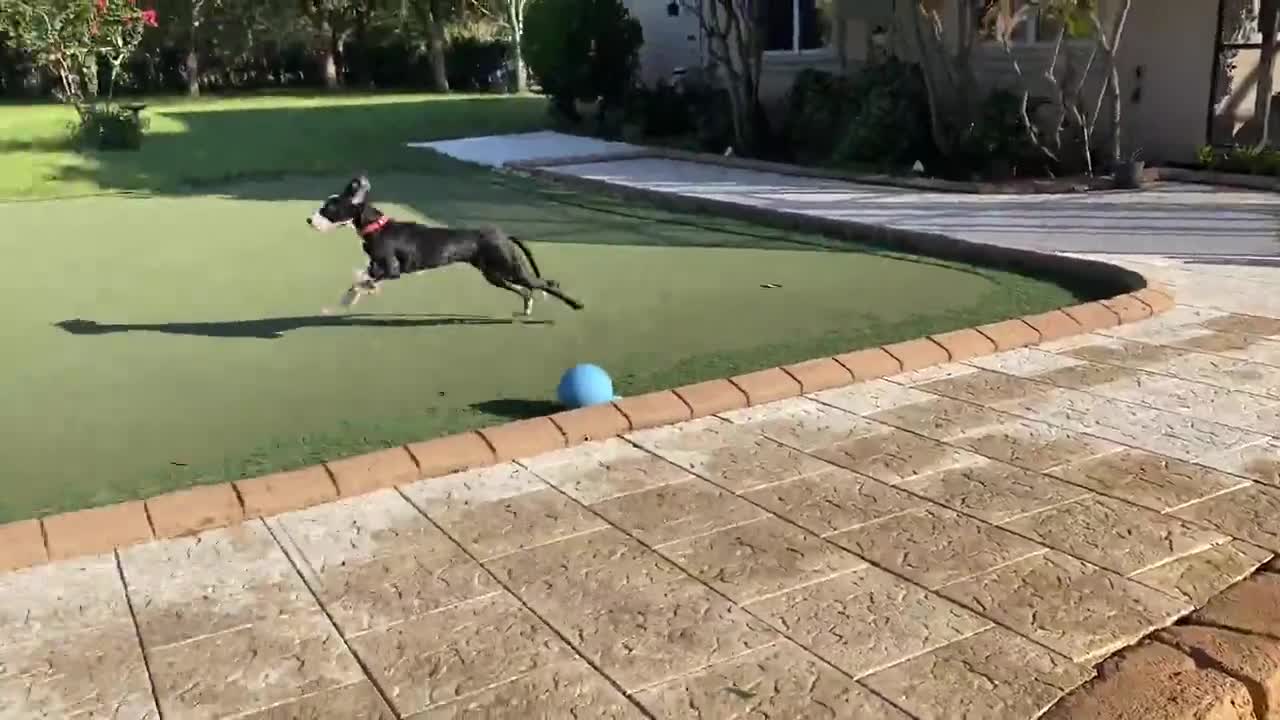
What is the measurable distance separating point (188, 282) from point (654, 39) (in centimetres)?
1397

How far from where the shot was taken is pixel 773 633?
290cm

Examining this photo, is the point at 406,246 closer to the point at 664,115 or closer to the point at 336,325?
the point at 336,325

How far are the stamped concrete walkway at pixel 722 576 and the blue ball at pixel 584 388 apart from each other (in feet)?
1.03

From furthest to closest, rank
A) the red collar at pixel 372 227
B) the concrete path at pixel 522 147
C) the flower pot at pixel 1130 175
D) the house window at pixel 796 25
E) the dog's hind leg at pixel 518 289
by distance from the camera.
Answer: the house window at pixel 796 25, the concrete path at pixel 522 147, the flower pot at pixel 1130 175, the dog's hind leg at pixel 518 289, the red collar at pixel 372 227

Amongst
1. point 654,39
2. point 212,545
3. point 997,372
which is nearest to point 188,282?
point 212,545

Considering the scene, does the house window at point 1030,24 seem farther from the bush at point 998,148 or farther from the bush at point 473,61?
the bush at point 473,61

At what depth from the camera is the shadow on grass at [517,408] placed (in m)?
4.72

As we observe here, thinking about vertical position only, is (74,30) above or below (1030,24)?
above

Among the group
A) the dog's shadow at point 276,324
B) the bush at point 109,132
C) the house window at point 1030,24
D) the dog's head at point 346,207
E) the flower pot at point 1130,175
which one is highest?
the house window at point 1030,24

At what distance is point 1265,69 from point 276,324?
33.5 ft

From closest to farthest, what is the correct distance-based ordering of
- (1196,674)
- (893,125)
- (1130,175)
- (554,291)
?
(1196,674) → (554,291) → (1130,175) → (893,125)

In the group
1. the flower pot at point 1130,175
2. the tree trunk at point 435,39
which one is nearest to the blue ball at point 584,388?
the flower pot at point 1130,175

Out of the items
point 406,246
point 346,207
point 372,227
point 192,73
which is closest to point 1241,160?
point 406,246

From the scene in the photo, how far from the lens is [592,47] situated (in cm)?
1931
